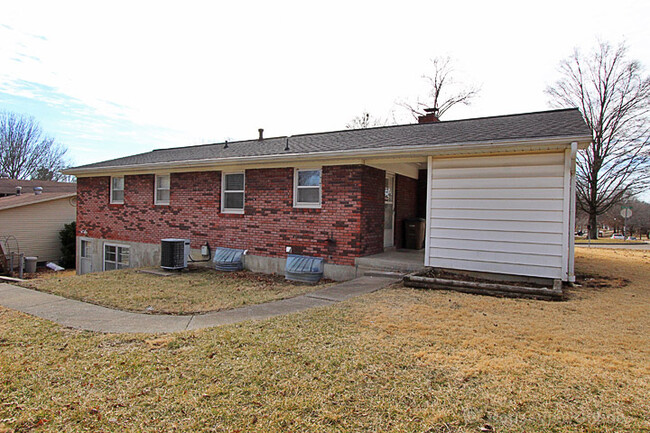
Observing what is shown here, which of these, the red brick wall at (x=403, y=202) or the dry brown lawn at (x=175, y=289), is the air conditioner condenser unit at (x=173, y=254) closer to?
the dry brown lawn at (x=175, y=289)

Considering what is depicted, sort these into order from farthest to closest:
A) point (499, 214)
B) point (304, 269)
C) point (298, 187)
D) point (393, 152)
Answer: point (298, 187) < point (304, 269) < point (393, 152) < point (499, 214)

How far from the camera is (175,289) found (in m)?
8.17

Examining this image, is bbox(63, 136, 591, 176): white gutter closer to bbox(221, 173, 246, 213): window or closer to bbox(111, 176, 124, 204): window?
bbox(221, 173, 246, 213): window

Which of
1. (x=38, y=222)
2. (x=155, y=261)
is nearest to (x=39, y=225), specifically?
(x=38, y=222)

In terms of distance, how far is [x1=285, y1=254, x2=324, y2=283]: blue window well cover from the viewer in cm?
904

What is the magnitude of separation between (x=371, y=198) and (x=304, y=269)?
2346 millimetres

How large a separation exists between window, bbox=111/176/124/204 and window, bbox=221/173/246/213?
4988 millimetres

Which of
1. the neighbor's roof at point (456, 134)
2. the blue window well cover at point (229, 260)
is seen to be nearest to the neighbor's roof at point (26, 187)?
the neighbor's roof at point (456, 134)

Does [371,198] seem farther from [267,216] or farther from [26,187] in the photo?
[26,187]

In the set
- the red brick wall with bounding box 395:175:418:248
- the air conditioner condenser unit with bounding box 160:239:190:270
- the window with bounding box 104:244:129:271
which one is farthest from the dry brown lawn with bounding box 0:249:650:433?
the window with bounding box 104:244:129:271

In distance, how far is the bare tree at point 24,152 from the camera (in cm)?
3784

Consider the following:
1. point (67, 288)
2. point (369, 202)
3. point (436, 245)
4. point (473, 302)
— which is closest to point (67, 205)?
point (67, 288)

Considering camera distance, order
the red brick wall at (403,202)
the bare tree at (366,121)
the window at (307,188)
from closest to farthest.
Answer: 1. the window at (307,188)
2. the red brick wall at (403,202)
3. the bare tree at (366,121)

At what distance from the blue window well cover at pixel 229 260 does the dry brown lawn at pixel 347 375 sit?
5.29 m
